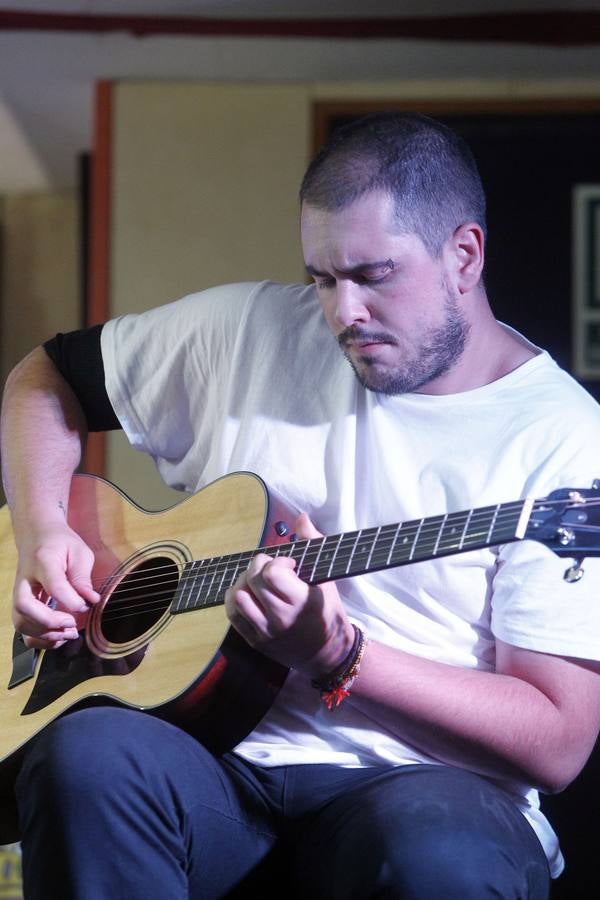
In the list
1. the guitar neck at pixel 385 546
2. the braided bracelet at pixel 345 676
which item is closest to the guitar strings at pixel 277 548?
the guitar neck at pixel 385 546

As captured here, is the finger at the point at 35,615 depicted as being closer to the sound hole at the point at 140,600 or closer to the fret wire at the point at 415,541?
the sound hole at the point at 140,600

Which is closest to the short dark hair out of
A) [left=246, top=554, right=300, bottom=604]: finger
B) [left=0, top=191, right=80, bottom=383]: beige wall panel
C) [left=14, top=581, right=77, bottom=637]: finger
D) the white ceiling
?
[left=246, top=554, right=300, bottom=604]: finger

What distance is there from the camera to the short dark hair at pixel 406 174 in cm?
142

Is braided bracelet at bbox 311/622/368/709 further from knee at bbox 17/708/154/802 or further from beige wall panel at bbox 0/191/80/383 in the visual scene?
beige wall panel at bbox 0/191/80/383

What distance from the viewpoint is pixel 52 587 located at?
4.73 ft

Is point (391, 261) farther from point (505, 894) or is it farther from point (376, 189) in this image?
point (505, 894)

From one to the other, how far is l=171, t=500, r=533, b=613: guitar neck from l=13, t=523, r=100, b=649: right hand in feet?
0.61

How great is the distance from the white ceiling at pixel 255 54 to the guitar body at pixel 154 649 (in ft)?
6.19

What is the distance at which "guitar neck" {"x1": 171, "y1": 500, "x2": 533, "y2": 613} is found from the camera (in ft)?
3.65

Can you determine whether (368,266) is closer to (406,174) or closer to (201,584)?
(406,174)

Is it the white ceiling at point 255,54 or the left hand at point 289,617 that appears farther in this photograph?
the white ceiling at point 255,54

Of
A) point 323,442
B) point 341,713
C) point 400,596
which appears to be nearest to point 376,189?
point 323,442

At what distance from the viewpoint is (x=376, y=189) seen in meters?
1.42

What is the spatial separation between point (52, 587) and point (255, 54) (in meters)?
2.15
